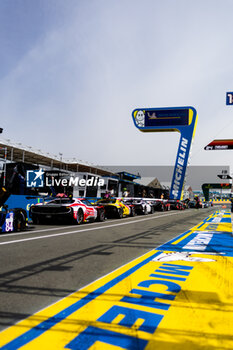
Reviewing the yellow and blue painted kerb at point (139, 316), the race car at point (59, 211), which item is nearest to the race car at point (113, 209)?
the race car at point (59, 211)

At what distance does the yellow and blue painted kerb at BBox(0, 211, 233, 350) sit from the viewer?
2.28m

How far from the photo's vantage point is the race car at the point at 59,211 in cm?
1185

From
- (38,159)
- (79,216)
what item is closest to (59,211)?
(79,216)

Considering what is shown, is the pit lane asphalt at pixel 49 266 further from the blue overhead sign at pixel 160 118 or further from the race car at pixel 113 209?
the blue overhead sign at pixel 160 118

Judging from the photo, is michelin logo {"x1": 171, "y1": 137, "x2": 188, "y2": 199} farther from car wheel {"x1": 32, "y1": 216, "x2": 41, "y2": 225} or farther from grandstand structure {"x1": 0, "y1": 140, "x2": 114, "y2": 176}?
car wheel {"x1": 32, "y1": 216, "x2": 41, "y2": 225}

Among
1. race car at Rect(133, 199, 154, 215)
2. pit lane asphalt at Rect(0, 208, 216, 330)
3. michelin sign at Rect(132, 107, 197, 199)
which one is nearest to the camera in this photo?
pit lane asphalt at Rect(0, 208, 216, 330)

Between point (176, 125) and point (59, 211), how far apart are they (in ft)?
114

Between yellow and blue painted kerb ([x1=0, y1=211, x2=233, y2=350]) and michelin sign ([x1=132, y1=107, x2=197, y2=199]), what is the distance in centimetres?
3876

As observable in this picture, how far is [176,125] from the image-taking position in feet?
143

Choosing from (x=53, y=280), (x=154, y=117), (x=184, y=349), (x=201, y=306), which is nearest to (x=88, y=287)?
(x=53, y=280)

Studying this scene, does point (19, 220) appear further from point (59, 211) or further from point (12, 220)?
point (59, 211)

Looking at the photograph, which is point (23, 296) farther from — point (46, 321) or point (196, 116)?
point (196, 116)

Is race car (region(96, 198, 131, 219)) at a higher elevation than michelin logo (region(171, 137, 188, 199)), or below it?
below

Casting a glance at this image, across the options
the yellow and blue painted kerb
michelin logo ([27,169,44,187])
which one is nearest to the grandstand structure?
michelin logo ([27,169,44,187])
